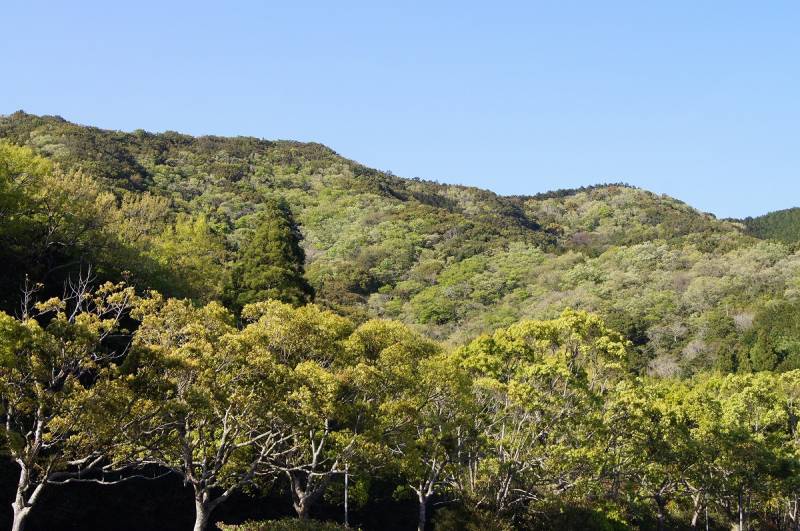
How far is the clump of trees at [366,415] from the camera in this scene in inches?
511

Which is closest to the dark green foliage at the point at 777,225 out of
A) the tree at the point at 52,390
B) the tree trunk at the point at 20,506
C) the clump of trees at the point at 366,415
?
the clump of trees at the point at 366,415

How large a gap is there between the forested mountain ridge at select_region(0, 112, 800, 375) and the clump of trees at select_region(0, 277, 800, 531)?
41.8ft

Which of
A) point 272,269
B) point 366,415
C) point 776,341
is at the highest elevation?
point 272,269

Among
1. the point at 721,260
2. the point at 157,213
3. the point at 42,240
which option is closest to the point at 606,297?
the point at 721,260

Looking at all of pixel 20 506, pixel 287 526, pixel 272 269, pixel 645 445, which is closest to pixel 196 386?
pixel 20 506

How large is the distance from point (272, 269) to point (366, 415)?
20.6 m

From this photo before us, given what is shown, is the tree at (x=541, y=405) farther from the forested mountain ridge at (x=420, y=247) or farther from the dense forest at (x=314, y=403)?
the forested mountain ridge at (x=420, y=247)

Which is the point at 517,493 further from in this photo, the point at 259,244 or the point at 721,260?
the point at 721,260

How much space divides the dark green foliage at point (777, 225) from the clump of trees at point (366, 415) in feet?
275

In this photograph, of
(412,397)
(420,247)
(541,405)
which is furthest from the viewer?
(420,247)

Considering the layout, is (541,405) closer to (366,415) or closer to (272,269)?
(366,415)

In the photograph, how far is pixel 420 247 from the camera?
90.9 metres

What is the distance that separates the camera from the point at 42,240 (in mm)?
28516

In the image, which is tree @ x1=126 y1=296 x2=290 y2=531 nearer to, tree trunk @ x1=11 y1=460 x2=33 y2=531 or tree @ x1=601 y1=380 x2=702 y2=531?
tree trunk @ x1=11 y1=460 x2=33 y2=531
